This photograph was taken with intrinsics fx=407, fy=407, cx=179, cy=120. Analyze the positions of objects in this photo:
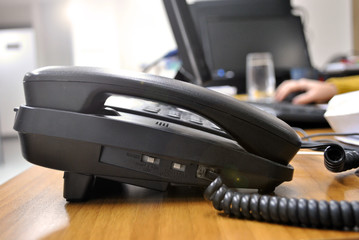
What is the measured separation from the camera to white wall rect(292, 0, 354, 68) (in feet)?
10.4

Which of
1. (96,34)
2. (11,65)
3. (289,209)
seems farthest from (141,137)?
(96,34)

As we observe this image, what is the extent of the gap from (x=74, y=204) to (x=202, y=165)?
114 mm

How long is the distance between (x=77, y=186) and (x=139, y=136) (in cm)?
7

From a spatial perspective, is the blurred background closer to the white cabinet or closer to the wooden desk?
the white cabinet

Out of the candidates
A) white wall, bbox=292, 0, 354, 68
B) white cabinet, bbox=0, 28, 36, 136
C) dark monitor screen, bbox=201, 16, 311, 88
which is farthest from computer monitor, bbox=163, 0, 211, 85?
white wall, bbox=292, 0, 354, 68

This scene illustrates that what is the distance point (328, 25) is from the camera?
3.18 m

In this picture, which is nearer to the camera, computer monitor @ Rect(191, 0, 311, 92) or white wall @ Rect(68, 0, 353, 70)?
computer monitor @ Rect(191, 0, 311, 92)

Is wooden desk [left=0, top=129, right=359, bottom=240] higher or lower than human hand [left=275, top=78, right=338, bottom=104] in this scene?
higher

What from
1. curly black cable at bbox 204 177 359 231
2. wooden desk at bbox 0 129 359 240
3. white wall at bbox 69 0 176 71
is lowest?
white wall at bbox 69 0 176 71

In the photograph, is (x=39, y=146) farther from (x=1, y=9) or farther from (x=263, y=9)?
(x=263, y=9)

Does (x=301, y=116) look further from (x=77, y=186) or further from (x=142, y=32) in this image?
(x=142, y=32)

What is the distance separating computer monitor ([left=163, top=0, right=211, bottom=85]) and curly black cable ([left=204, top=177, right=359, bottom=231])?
57 cm

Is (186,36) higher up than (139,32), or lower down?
higher up

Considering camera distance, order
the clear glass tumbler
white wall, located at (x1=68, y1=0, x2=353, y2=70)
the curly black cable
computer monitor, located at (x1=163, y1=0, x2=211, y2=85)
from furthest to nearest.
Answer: white wall, located at (x1=68, y1=0, x2=353, y2=70), the clear glass tumbler, computer monitor, located at (x1=163, y1=0, x2=211, y2=85), the curly black cable
